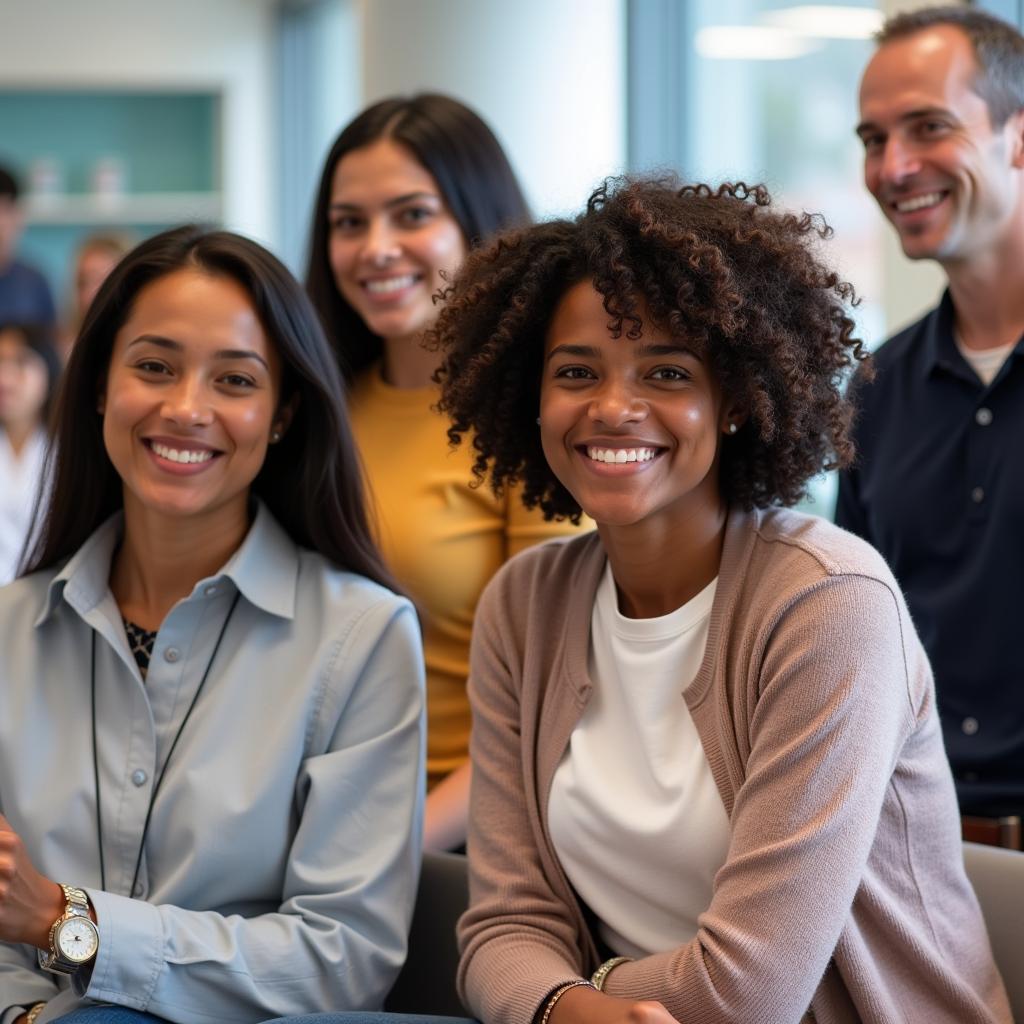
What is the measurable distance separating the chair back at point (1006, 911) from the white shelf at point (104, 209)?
685cm

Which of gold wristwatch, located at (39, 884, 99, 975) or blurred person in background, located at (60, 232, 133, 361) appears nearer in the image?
gold wristwatch, located at (39, 884, 99, 975)

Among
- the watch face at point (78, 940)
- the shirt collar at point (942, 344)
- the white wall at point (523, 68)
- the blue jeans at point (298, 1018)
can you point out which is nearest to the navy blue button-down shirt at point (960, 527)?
the shirt collar at point (942, 344)

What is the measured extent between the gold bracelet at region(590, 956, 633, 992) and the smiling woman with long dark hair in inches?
11.4

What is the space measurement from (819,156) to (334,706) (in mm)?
2498

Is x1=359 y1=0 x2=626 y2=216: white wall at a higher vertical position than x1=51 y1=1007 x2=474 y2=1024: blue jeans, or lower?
higher

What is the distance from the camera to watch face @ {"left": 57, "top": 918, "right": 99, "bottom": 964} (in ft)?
5.88

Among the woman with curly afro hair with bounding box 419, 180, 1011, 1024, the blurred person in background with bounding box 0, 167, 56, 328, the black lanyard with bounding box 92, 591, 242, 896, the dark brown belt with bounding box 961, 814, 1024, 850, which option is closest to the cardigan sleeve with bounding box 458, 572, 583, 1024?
the woman with curly afro hair with bounding box 419, 180, 1011, 1024

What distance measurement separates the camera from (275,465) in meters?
2.23

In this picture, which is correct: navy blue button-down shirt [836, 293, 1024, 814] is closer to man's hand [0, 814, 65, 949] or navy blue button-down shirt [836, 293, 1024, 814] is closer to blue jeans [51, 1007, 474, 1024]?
blue jeans [51, 1007, 474, 1024]

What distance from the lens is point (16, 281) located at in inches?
280

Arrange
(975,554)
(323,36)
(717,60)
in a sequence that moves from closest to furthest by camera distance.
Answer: (975,554) < (717,60) < (323,36)

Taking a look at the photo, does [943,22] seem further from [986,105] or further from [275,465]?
[275,465]

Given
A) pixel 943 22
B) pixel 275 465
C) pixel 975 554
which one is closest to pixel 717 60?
pixel 943 22

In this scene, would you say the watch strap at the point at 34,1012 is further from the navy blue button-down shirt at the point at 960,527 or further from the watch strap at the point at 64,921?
the navy blue button-down shirt at the point at 960,527
